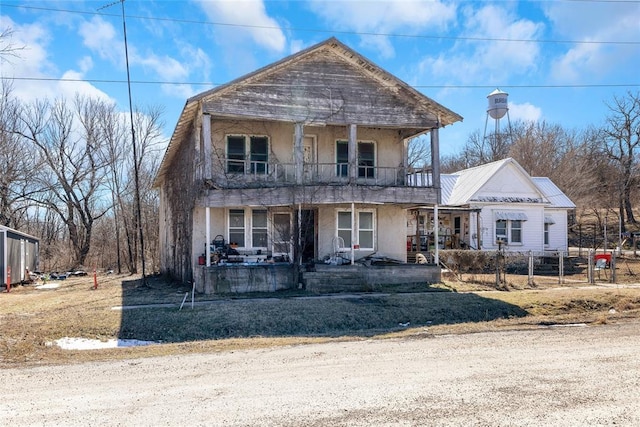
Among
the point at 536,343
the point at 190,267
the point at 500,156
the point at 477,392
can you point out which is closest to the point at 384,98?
the point at 190,267

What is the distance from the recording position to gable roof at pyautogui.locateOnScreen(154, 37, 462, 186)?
712 inches

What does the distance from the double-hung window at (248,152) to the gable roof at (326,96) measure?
66.7 inches

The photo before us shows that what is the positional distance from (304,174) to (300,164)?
1.10 m

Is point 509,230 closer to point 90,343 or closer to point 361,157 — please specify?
point 361,157

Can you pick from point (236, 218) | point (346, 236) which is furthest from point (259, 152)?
point (346, 236)

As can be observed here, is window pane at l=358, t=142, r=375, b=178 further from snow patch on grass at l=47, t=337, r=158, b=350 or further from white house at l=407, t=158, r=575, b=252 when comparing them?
snow patch on grass at l=47, t=337, r=158, b=350

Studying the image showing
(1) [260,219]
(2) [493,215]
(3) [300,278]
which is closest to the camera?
(3) [300,278]

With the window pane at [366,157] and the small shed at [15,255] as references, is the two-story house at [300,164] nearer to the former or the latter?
the window pane at [366,157]

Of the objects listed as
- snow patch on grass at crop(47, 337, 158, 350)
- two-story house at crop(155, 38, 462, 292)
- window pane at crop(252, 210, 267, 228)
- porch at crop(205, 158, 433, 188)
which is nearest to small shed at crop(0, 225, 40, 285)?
two-story house at crop(155, 38, 462, 292)

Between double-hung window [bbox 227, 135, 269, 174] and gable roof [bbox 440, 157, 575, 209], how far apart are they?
46.8 ft

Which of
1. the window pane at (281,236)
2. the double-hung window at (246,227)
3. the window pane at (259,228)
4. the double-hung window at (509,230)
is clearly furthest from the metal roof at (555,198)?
the double-hung window at (246,227)

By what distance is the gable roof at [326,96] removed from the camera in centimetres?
1809

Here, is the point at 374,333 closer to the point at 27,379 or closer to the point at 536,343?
the point at 536,343

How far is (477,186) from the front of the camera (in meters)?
30.6
